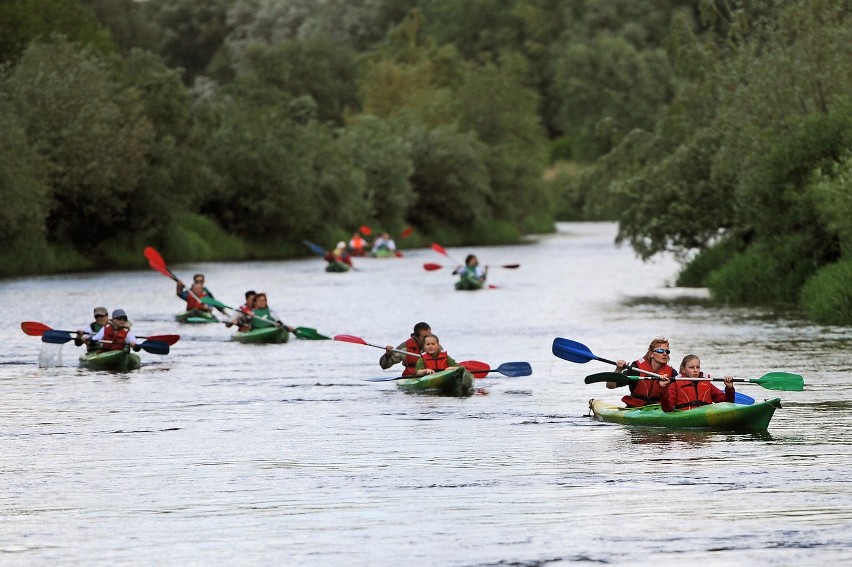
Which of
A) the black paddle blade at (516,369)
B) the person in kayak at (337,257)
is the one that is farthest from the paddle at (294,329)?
the person in kayak at (337,257)

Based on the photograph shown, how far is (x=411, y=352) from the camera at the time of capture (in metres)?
23.7

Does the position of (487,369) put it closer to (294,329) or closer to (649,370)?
(649,370)

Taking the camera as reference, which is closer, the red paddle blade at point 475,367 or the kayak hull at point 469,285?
the red paddle blade at point 475,367

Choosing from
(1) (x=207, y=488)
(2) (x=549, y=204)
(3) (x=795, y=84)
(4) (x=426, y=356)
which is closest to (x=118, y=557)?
(1) (x=207, y=488)

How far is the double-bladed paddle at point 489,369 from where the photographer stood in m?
23.0

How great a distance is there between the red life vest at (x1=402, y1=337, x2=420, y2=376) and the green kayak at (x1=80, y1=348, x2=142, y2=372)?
4.81m

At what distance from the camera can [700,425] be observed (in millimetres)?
18219

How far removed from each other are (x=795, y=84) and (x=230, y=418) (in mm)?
21402

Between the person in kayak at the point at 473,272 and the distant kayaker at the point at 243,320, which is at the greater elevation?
the person in kayak at the point at 473,272

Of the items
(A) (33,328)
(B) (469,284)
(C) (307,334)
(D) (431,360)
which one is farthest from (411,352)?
(B) (469,284)

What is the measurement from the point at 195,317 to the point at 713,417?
19363mm

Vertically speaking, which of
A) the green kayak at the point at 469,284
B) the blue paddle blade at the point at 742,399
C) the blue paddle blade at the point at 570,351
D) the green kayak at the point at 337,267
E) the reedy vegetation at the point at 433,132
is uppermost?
the reedy vegetation at the point at 433,132

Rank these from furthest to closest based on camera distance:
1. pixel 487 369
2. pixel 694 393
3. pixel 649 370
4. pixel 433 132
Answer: pixel 433 132
pixel 487 369
pixel 649 370
pixel 694 393

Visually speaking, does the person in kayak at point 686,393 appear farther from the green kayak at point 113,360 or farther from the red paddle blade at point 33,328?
the red paddle blade at point 33,328
